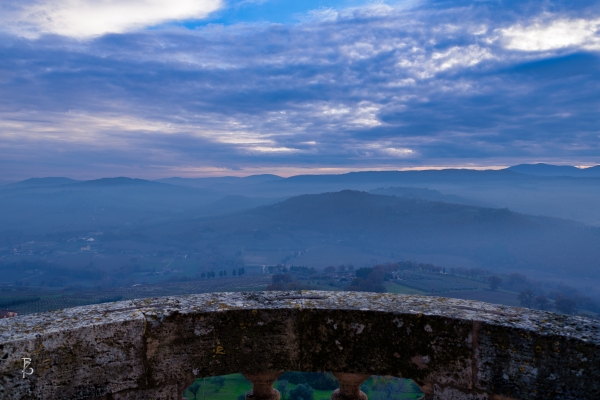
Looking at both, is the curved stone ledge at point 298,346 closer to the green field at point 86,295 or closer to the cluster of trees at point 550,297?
the green field at point 86,295

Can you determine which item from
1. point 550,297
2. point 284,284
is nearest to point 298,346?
point 284,284

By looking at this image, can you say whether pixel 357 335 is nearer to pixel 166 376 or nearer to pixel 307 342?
pixel 307 342

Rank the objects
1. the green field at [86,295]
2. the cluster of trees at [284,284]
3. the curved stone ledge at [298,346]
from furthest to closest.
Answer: the green field at [86,295], the cluster of trees at [284,284], the curved stone ledge at [298,346]

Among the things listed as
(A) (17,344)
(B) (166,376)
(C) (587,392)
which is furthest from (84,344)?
(C) (587,392)

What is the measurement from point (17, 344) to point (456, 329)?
10.8 feet

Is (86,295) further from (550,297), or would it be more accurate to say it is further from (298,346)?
(550,297)

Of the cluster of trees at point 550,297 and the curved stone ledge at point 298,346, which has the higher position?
the curved stone ledge at point 298,346

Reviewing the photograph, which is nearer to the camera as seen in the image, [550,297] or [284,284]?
[284,284]

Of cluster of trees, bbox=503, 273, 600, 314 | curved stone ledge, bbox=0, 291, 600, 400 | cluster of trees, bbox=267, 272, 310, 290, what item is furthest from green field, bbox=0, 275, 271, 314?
curved stone ledge, bbox=0, 291, 600, 400

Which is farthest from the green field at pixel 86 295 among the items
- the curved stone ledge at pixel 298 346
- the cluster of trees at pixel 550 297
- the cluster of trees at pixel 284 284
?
the curved stone ledge at pixel 298 346

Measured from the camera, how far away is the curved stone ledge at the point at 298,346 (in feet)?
9.45

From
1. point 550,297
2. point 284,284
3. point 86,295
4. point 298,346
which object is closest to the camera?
point 298,346

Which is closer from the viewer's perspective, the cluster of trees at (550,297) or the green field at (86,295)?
the green field at (86,295)

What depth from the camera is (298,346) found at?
3.44m
